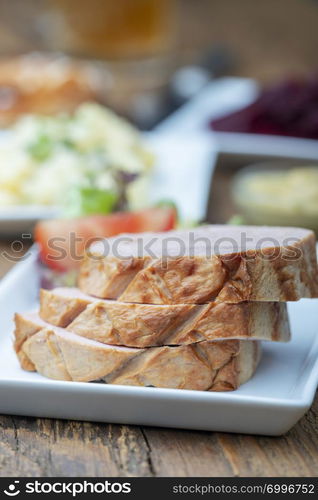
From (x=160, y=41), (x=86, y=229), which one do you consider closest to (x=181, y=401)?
(x=86, y=229)

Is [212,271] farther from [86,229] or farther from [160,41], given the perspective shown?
[160,41]

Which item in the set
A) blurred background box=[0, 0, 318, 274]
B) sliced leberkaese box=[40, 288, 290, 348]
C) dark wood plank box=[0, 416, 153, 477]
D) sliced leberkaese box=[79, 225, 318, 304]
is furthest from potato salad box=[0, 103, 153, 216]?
dark wood plank box=[0, 416, 153, 477]

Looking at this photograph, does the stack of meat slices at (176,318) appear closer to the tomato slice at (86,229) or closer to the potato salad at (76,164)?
the tomato slice at (86,229)

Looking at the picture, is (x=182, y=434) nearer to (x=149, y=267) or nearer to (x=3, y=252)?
(x=149, y=267)

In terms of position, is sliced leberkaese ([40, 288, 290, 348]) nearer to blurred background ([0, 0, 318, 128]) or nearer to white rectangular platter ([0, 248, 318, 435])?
white rectangular platter ([0, 248, 318, 435])
